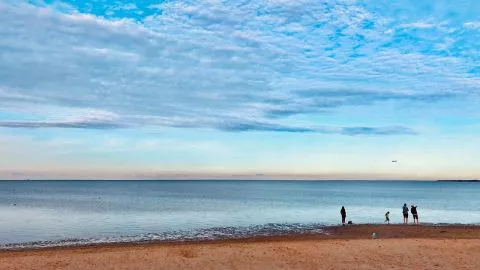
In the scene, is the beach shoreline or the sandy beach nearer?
the sandy beach

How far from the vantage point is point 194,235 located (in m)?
36.1

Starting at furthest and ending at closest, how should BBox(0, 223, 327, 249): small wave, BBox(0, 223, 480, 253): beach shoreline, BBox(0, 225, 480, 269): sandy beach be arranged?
BBox(0, 223, 327, 249): small wave < BBox(0, 223, 480, 253): beach shoreline < BBox(0, 225, 480, 269): sandy beach

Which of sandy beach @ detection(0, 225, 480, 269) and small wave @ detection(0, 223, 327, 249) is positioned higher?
sandy beach @ detection(0, 225, 480, 269)

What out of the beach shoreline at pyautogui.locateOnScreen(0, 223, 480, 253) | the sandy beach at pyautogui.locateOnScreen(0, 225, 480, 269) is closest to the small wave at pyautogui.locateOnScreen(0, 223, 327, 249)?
the beach shoreline at pyautogui.locateOnScreen(0, 223, 480, 253)

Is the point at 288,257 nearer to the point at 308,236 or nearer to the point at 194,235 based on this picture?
the point at 308,236

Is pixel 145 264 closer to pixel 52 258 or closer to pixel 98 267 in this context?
pixel 98 267

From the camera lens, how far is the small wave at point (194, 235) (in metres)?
31.6

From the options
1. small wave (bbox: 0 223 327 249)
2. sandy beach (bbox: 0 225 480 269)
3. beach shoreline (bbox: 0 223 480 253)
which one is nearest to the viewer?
sandy beach (bbox: 0 225 480 269)

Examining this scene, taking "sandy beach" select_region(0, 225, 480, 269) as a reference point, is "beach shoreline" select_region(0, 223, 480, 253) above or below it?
below

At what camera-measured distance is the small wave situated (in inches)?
1245

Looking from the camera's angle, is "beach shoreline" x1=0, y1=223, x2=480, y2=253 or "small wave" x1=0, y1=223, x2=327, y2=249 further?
"small wave" x1=0, y1=223, x2=327, y2=249

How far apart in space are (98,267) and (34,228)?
28.5m

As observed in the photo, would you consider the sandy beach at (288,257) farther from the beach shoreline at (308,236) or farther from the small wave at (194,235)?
the small wave at (194,235)

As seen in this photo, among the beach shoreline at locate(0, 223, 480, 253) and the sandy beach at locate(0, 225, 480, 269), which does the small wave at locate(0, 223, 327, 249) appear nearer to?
the beach shoreline at locate(0, 223, 480, 253)
